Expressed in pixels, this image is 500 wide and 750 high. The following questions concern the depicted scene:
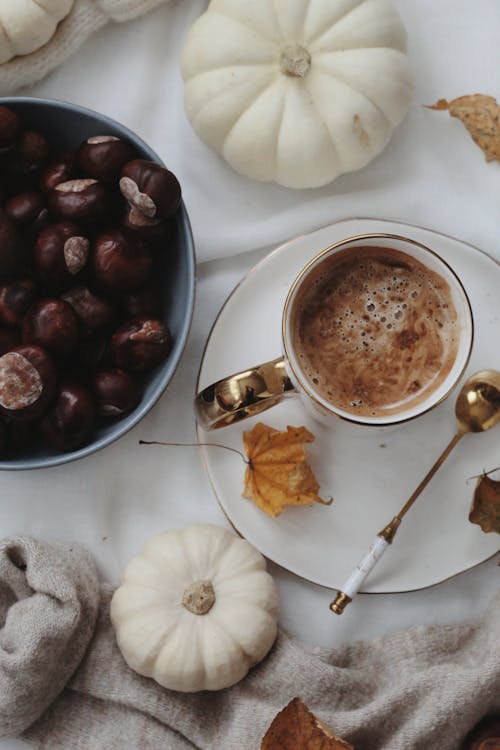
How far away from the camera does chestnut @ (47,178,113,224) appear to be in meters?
1.21

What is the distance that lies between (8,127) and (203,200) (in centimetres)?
31

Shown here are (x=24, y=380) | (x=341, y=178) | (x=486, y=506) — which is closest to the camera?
(x=24, y=380)

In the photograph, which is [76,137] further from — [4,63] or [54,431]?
[54,431]

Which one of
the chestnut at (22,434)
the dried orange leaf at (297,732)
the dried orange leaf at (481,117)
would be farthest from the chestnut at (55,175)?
the dried orange leaf at (297,732)

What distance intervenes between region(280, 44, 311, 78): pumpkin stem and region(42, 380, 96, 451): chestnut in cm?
52

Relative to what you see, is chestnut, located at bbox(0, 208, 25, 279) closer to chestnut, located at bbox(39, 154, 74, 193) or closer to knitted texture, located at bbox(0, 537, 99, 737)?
chestnut, located at bbox(39, 154, 74, 193)

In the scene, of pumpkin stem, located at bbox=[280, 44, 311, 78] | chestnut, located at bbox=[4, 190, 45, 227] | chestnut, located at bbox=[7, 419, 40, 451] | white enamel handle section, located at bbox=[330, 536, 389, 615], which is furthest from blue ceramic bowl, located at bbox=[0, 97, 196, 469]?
white enamel handle section, located at bbox=[330, 536, 389, 615]

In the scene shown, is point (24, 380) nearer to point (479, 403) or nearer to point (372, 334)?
point (372, 334)

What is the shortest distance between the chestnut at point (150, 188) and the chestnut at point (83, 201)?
0.03 meters

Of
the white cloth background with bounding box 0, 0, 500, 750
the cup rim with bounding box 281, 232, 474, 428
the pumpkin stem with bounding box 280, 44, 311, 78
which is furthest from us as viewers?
the white cloth background with bounding box 0, 0, 500, 750

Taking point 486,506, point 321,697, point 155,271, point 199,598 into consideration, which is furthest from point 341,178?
point 321,697

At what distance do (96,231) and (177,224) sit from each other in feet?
0.37

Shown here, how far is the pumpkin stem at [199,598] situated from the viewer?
1.25 metres

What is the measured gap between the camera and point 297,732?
118cm
